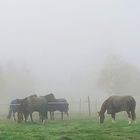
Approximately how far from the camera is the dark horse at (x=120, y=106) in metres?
27.4

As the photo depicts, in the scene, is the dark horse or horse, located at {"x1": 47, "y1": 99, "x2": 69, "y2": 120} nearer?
the dark horse

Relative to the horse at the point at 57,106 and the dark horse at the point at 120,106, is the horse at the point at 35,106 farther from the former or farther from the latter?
the dark horse at the point at 120,106

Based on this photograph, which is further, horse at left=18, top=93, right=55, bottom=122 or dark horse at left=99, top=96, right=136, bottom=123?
horse at left=18, top=93, right=55, bottom=122

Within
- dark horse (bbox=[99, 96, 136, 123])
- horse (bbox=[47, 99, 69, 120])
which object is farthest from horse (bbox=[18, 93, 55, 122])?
dark horse (bbox=[99, 96, 136, 123])

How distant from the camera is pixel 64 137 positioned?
54.6 feet

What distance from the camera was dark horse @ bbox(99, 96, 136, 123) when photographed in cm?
2742

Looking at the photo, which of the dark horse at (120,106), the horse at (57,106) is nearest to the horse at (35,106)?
the horse at (57,106)

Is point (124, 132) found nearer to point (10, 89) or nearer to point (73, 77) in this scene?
point (10, 89)

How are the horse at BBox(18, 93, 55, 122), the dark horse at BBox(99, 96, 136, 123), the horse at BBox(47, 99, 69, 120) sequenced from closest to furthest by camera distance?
the dark horse at BBox(99, 96, 136, 123) → the horse at BBox(18, 93, 55, 122) → the horse at BBox(47, 99, 69, 120)

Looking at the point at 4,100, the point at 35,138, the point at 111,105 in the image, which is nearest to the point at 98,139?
the point at 35,138

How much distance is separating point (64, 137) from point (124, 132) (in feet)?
12.1

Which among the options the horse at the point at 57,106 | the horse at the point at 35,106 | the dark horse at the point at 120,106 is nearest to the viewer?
the dark horse at the point at 120,106

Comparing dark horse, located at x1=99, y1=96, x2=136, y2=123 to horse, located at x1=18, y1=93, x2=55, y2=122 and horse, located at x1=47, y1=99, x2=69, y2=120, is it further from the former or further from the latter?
horse, located at x1=47, y1=99, x2=69, y2=120

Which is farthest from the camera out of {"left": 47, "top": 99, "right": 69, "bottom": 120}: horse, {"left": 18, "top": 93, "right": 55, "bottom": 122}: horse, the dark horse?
{"left": 47, "top": 99, "right": 69, "bottom": 120}: horse
